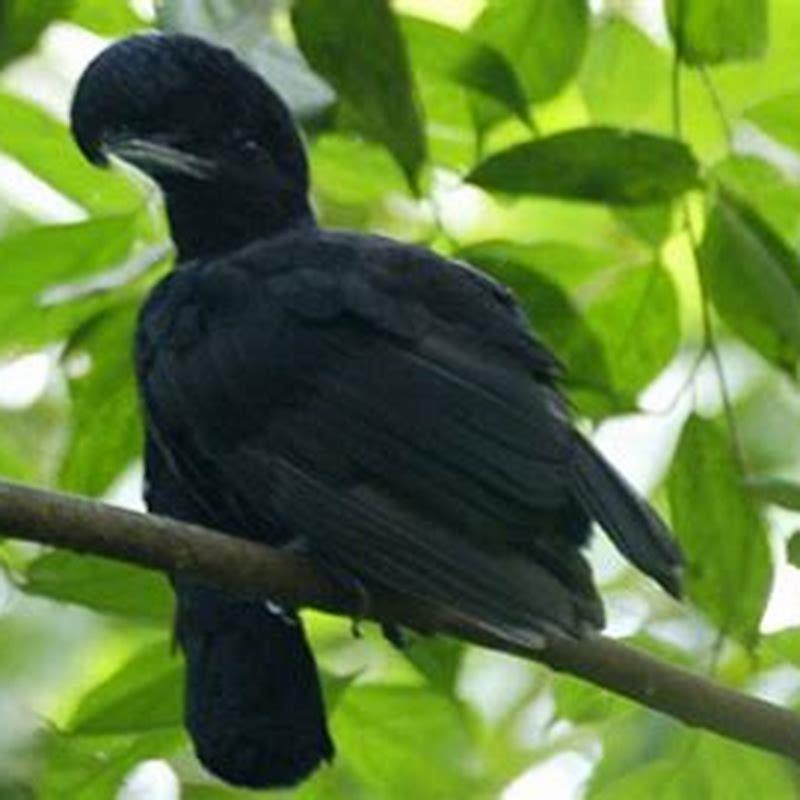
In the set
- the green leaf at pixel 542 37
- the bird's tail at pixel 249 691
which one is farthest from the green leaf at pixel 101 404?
the green leaf at pixel 542 37

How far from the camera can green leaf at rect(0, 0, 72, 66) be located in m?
3.12

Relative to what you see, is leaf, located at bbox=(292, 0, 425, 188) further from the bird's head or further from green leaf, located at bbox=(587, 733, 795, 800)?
green leaf, located at bbox=(587, 733, 795, 800)

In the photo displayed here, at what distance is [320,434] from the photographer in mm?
3219

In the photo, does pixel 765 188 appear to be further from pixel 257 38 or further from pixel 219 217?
pixel 257 38

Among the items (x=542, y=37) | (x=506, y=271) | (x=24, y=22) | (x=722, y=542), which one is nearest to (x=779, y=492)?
(x=722, y=542)

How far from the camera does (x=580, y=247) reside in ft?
12.0

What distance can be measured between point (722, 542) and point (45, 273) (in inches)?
31.2

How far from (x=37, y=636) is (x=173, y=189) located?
3.99 ft

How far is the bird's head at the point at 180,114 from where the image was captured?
130 inches

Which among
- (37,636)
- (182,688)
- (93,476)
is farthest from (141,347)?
(37,636)

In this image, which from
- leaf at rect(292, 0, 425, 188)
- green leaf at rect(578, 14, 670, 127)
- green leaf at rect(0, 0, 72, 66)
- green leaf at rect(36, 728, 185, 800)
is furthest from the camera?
green leaf at rect(578, 14, 670, 127)

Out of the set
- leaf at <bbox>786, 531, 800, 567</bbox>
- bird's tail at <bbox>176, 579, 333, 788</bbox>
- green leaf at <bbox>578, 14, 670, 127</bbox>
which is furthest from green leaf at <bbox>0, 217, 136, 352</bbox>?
leaf at <bbox>786, 531, 800, 567</bbox>

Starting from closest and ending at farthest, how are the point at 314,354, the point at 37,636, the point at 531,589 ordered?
the point at 531,589
the point at 314,354
the point at 37,636

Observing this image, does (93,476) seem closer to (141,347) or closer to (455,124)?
(141,347)
